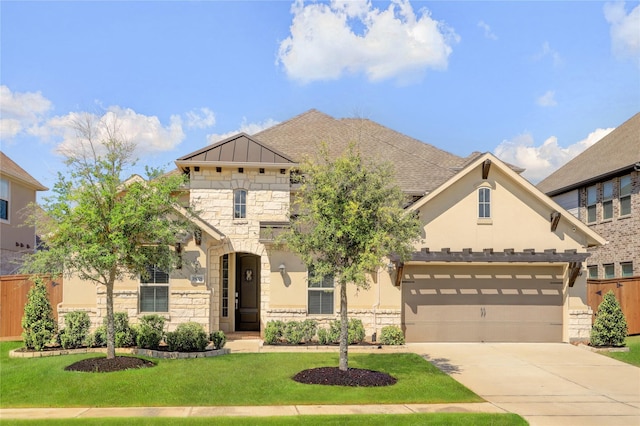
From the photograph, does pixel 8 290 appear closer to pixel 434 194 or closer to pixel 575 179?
pixel 434 194

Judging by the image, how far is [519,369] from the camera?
585 inches

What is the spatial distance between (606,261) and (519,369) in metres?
12.6

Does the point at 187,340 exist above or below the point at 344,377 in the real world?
above

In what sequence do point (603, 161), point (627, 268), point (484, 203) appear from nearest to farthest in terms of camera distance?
point (484, 203) → point (627, 268) → point (603, 161)

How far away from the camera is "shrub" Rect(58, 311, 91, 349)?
1584cm

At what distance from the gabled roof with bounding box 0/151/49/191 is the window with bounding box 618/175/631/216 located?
24969mm

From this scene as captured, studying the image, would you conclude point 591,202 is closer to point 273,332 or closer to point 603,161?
point 603,161

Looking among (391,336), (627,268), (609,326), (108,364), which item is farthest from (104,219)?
(627,268)

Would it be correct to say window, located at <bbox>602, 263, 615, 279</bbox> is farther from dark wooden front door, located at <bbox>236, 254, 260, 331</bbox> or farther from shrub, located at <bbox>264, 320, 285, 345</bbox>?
shrub, located at <bbox>264, 320, 285, 345</bbox>

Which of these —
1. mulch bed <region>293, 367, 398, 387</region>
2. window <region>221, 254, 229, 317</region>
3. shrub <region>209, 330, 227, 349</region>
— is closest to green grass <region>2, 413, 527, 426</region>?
mulch bed <region>293, 367, 398, 387</region>

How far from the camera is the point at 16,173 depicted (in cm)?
2639

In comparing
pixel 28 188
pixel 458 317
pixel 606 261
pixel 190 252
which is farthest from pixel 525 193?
pixel 28 188

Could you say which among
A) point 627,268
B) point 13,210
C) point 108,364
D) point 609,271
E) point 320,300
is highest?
point 13,210

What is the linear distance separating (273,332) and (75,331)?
5.29 meters
